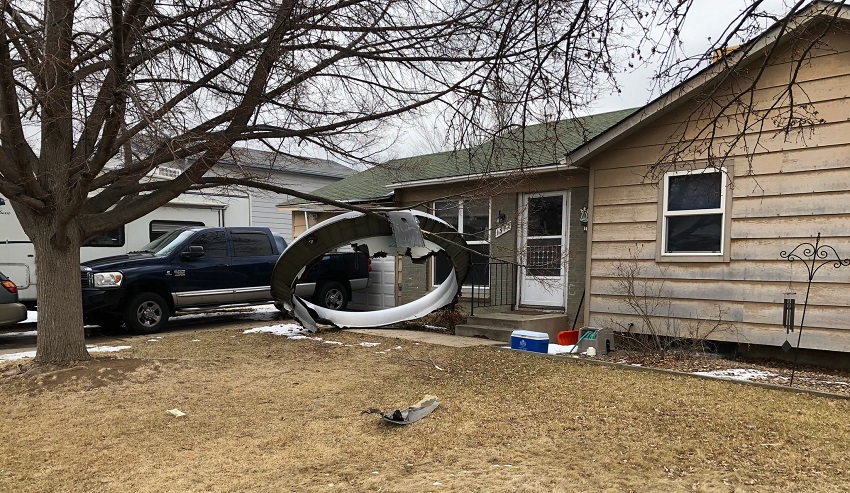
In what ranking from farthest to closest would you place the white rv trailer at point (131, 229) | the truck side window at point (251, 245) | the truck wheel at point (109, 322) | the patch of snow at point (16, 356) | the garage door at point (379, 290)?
the garage door at point (379, 290)
the truck side window at point (251, 245)
the white rv trailer at point (131, 229)
the truck wheel at point (109, 322)
the patch of snow at point (16, 356)

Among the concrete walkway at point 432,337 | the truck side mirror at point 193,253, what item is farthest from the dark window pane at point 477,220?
the truck side mirror at point 193,253

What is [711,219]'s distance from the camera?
771 centimetres

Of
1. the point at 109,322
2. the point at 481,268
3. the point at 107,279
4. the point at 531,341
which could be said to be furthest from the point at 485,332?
the point at 109,322

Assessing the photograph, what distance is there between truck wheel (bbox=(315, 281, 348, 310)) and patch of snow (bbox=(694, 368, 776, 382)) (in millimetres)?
7571

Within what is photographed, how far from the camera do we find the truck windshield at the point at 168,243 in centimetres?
1118

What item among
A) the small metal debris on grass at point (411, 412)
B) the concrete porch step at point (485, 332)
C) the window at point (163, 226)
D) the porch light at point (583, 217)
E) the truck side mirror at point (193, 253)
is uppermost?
the porch light at point (583, 217)

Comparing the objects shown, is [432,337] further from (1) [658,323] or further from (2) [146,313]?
(2) [146,313]

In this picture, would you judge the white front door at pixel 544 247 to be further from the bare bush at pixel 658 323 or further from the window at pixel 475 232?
the bare bush at pixel 658 323

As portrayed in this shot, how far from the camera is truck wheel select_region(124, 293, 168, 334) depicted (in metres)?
10.4

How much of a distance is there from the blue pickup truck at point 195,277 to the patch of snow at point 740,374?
6.10 m

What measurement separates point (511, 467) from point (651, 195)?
5385 mm

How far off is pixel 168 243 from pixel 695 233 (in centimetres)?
924

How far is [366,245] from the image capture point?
9836 millimetres

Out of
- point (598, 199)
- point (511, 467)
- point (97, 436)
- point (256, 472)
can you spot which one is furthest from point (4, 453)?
point (598, 199)
